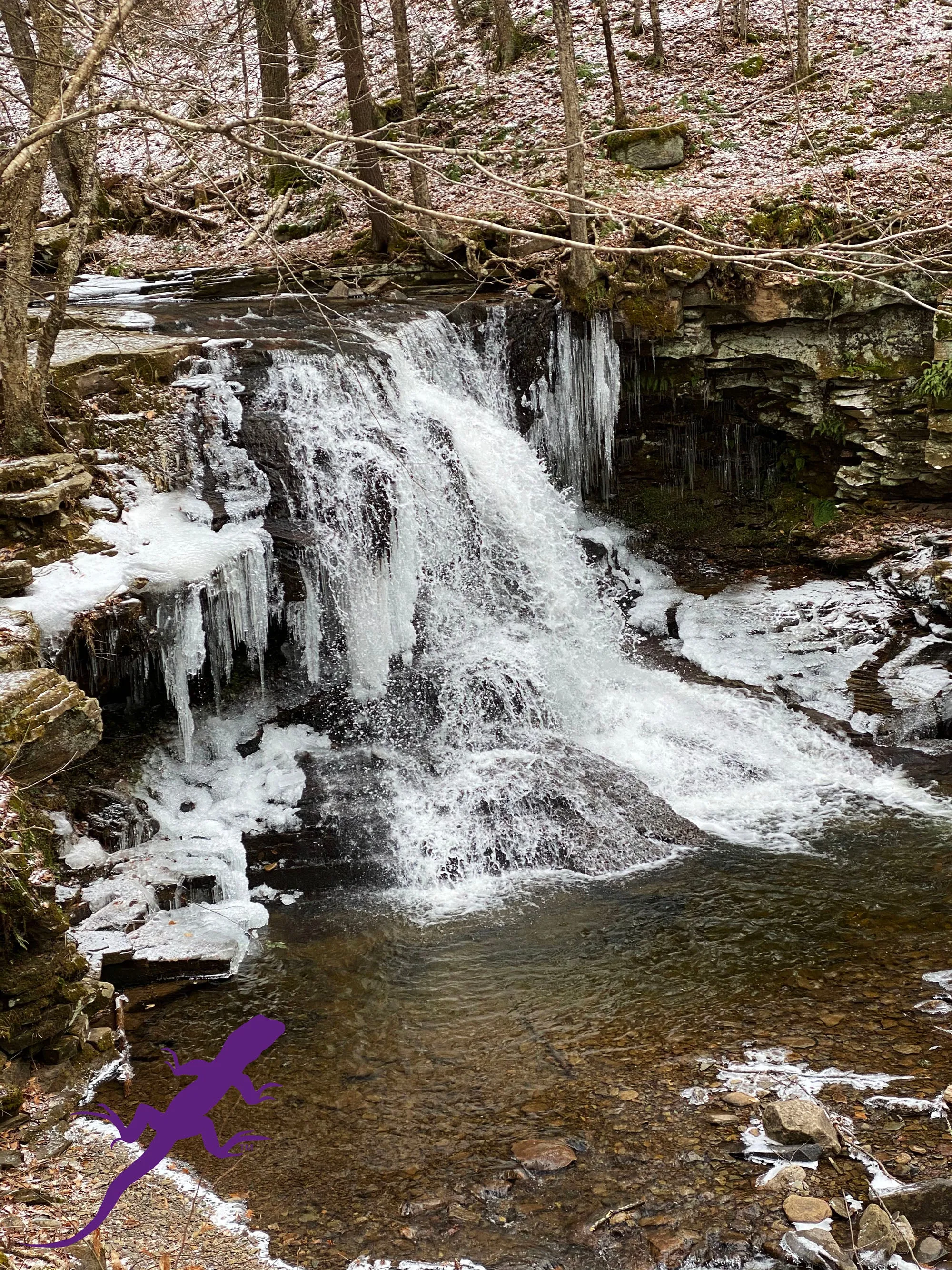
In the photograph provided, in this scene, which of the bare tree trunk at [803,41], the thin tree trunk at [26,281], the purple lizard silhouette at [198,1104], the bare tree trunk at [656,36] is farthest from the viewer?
the bare tree trunk at [656,36]

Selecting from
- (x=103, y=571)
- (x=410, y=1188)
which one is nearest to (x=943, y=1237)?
(x=410, y=1188)

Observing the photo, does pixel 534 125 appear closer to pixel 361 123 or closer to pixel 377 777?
pixel 361 123

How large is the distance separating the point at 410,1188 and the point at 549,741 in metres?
4.75

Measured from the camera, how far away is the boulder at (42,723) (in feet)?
17.2

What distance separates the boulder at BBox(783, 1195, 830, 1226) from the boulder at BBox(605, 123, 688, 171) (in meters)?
12.9

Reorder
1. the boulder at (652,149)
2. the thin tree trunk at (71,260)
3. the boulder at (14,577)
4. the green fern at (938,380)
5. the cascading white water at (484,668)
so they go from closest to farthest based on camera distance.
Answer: the boulder at (14,577)
the thin tree trunk at (71,260)
the cascading white water at (484,668)
the green fern at (938,380)
the boulder at (652,149)

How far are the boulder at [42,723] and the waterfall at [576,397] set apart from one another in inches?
258

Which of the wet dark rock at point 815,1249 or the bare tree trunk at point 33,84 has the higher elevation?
the bare tree trunk at point 33,84

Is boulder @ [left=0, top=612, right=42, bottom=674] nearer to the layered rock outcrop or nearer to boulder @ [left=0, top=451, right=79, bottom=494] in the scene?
boulder @ [left=0, top=451, right=79, bottom=494]

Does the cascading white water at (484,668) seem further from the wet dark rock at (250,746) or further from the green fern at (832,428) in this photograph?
the green fern at (832,428)

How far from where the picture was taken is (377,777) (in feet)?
26.6

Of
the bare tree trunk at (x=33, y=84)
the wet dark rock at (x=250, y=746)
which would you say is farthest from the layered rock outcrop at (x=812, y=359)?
the wet dark rock at (x=250, y=746)

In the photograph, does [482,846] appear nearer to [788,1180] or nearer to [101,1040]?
[101,1040]

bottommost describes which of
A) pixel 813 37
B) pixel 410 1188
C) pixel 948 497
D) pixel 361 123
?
pixel 410 1188
